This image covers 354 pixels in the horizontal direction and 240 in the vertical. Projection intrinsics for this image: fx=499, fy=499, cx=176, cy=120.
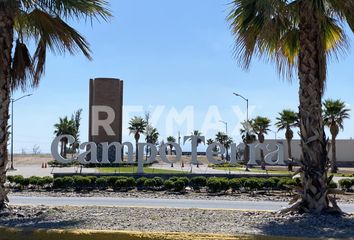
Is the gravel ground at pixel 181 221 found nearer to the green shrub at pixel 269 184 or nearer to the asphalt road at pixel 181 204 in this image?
the asphalt road at pixel 181 204

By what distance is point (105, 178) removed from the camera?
2727 cm

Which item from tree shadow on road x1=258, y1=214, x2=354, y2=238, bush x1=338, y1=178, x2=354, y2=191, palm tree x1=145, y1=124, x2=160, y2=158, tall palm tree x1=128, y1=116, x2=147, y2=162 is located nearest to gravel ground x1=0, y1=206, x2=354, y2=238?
tree shadow on road x1=258, y1=214, x2=354, y2=238

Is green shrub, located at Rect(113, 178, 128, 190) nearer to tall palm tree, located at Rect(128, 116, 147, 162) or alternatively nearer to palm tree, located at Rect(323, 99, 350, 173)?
palm tree, located at Rect(323, 99, 350, 173)

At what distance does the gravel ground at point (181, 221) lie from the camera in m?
9.34

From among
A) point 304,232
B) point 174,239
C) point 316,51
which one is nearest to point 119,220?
point 174,239

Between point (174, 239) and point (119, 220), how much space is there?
2.50 m

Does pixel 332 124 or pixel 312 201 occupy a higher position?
pixel 332 124

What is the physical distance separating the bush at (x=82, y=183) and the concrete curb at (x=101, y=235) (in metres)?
17.7

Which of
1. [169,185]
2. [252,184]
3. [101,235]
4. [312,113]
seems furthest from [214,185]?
[101,235]

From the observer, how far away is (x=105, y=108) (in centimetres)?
6719

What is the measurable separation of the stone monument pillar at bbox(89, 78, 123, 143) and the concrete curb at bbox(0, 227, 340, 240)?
5809 centimetres

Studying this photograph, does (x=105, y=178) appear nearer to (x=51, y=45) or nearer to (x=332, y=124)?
(x=51, y=45)

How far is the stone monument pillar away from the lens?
68188 mm

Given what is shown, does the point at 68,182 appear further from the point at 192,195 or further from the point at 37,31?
the point at 37,31
